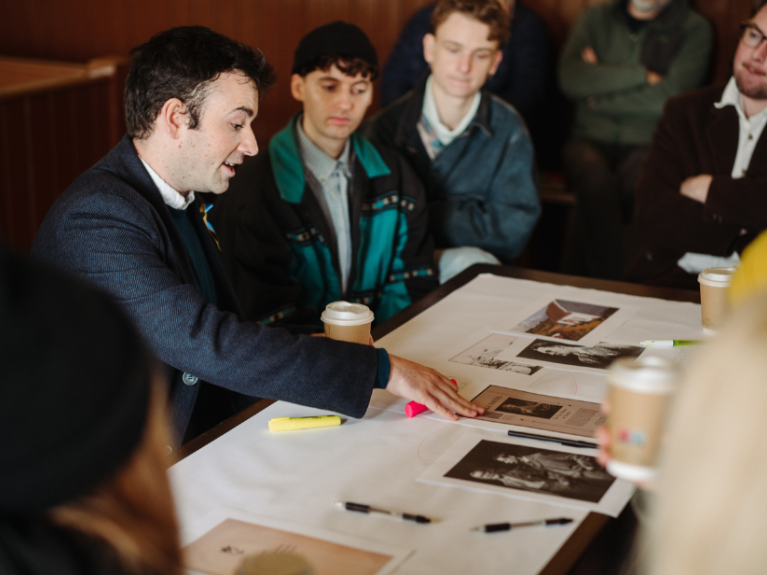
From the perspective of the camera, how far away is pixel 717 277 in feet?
5.24

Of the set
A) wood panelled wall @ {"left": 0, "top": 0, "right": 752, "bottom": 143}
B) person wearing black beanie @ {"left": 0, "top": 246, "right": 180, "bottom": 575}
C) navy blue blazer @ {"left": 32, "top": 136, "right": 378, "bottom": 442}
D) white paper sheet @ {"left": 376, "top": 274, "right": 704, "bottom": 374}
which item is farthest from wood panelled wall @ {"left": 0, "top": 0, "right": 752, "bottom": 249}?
person wearing black beanie @ {"left": 0, "top": 246, "right": 180, "bottom": 575}

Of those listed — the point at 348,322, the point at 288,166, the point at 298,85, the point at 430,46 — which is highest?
the point at 430,46

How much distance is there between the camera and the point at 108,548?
1.83 ft

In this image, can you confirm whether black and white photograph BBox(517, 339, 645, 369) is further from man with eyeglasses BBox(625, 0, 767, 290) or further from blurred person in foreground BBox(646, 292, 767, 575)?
blurred person in foreground BBox(646, 292, 767, 575)

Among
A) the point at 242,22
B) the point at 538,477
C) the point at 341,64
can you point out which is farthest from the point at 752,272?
the point at 242,22

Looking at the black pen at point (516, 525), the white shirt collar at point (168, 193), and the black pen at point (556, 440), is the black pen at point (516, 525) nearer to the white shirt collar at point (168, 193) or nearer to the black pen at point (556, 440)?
the black pen at point (556, 440)

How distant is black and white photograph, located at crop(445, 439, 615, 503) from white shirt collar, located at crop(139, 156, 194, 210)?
31.2 inches

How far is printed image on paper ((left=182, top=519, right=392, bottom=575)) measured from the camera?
93 centimetres

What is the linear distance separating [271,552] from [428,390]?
0.45m

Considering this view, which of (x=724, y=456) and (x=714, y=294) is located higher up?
(x=724, y=456)

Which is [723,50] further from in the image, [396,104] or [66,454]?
[66,454]

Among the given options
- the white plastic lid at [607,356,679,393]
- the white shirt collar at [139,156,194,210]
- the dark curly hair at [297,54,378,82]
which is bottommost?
the white shirt collar at [139,156,194,210]

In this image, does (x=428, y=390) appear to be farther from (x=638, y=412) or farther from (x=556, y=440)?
(x=638, y=412)

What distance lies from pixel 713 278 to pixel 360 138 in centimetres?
121
